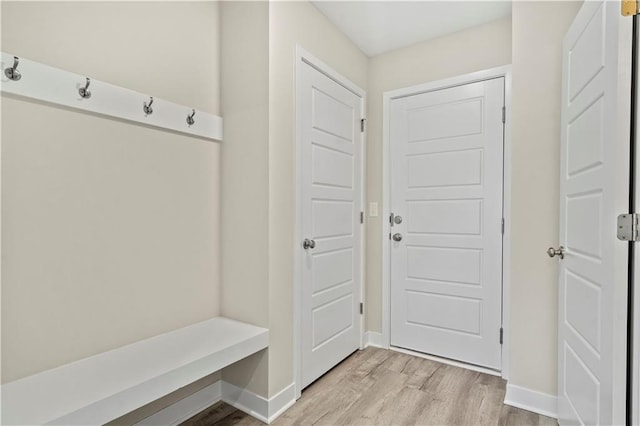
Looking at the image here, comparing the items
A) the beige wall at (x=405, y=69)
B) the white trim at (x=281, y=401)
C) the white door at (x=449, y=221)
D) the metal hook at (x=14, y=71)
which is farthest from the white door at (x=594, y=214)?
the metal hook at (x=14, y=71)

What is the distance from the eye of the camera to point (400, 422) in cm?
183

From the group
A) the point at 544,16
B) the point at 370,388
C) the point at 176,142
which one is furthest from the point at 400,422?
the point at 544,16

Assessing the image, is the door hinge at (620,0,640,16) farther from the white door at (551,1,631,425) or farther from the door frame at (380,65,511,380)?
the door frame at (380,65,511,380)

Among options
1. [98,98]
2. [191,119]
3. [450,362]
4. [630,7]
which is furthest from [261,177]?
[450,362]

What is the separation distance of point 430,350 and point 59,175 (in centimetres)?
265

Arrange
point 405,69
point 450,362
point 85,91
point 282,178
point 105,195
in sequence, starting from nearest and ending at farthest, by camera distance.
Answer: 1. point 85,91
2. point 105,195
3. point 282,178
4. point 450,362
5. point 405,69

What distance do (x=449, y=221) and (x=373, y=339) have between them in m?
1.21

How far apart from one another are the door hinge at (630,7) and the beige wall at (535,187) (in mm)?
753

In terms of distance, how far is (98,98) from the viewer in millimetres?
1501

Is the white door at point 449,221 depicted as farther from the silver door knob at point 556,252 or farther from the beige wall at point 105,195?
the beige wall at point 105,195

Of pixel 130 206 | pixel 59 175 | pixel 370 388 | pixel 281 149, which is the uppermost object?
pixel 281 149

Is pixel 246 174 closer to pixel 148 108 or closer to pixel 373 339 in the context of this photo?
pixel 148 108

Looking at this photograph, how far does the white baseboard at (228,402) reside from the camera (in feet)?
5.85

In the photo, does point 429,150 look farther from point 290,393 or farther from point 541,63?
point 290,393
